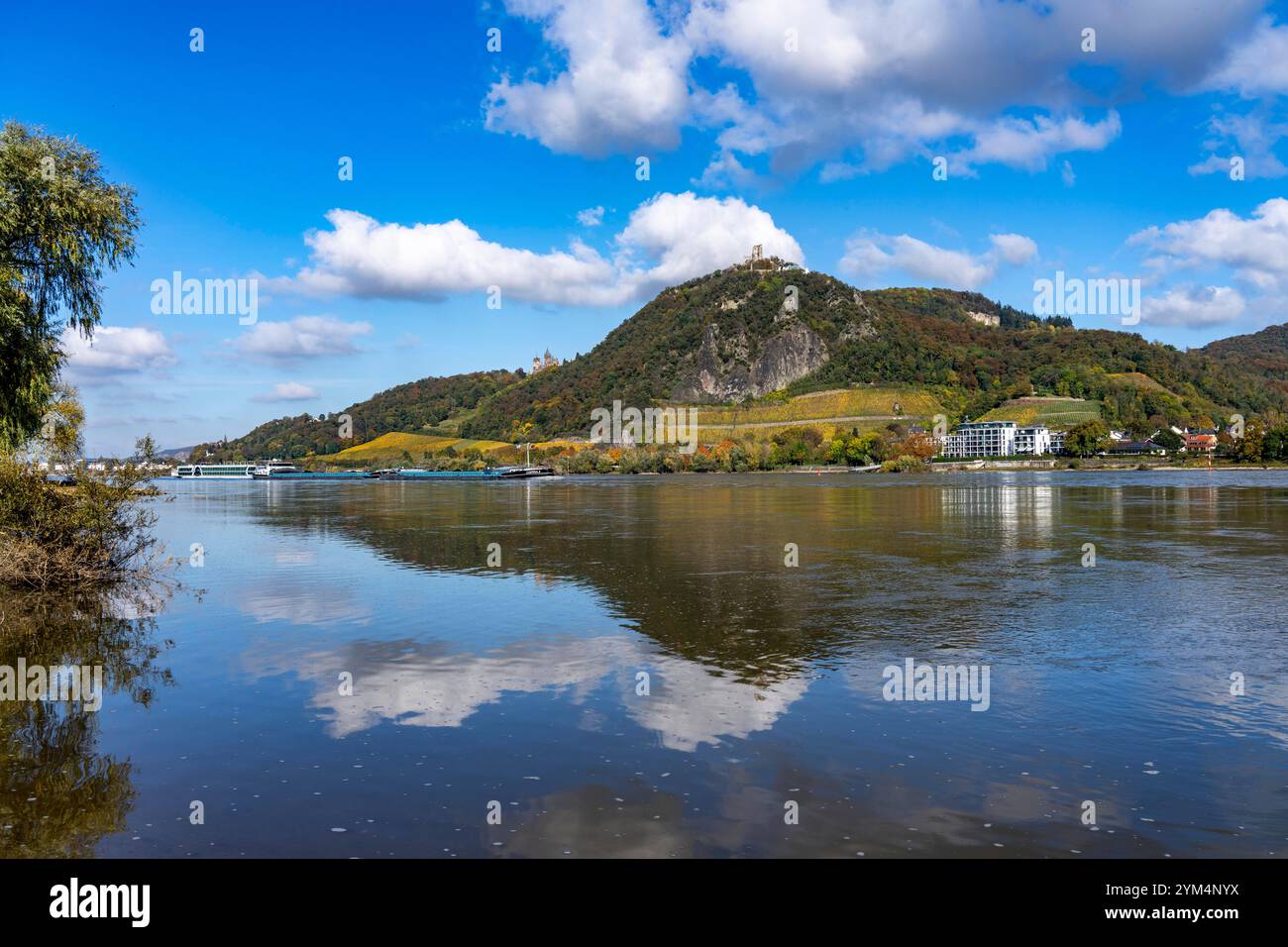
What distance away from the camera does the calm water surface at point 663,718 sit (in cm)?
Answer: 853

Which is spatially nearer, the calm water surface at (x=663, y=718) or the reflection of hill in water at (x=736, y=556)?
the calm water surface at (x=663, y=718)

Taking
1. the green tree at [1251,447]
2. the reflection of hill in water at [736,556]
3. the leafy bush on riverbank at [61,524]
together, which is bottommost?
the reflection of hill in water at [736,556]

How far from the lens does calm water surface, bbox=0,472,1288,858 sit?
28.0 ft

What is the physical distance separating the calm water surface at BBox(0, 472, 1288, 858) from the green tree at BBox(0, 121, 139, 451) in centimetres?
586

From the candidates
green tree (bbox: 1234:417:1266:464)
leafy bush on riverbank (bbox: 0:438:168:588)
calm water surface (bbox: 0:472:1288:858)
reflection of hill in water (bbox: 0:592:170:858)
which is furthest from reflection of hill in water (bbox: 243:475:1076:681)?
green tree (bbox: 1234:417:1266:464)

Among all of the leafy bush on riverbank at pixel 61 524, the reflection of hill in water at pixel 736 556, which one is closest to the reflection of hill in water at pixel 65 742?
the leafy bush on riverbank at pixel 61 524

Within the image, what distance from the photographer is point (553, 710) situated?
12.7m

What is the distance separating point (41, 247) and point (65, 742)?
16.6 metres

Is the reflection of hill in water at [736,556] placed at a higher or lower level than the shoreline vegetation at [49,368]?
lower

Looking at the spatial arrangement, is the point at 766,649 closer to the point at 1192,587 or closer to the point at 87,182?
the point at 1192,587

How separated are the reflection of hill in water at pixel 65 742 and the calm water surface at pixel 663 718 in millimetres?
61
